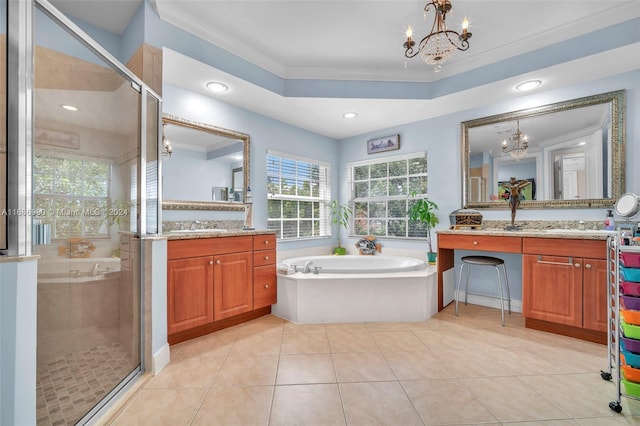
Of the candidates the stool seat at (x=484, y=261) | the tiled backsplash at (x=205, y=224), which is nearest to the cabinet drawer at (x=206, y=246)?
the tiled backsplash at (x=205, y=224)

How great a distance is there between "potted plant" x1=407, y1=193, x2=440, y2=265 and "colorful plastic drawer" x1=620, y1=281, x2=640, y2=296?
73.3 inches

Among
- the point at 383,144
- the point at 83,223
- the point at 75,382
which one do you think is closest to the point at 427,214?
the point at 383,144

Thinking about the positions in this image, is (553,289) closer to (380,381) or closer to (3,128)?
(380,381)

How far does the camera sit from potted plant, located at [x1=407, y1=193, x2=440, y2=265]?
3.52 m

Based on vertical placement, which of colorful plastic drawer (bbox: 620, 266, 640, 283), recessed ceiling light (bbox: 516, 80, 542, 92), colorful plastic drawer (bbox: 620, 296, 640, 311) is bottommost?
colorful plastic drawer (bbox: 620, 296, 640, 311)

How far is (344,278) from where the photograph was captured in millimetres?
2715

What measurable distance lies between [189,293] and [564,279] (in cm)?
317

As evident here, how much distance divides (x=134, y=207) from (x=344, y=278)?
186cm

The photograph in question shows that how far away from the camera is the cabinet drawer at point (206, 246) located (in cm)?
221

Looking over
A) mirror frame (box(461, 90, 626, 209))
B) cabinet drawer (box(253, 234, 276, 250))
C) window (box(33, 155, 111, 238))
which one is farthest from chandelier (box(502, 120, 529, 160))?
window (box(33, 155, 111, 238))

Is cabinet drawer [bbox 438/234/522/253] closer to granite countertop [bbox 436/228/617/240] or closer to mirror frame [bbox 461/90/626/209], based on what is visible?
granite countertop [bbox 436/228/617/240]

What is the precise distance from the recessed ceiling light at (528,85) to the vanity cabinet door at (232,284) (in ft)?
10.4

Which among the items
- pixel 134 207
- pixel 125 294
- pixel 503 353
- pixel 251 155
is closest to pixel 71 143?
pixel 134 207

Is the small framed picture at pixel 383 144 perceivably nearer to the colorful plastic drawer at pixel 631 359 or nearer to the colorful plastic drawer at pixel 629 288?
the colorful plastic drawer at pixel 629 288
